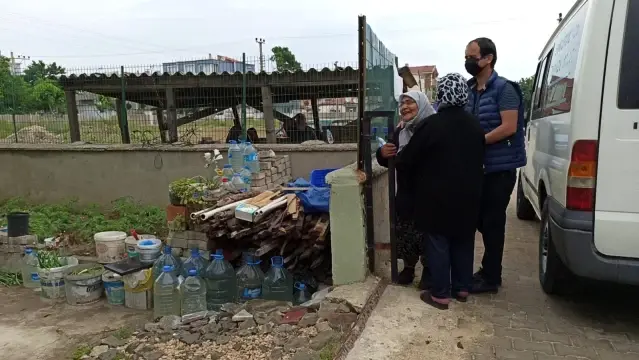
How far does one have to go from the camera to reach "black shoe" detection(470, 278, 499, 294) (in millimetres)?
3818

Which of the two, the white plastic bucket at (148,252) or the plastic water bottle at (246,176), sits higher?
the plastic water bottle at (246,176)

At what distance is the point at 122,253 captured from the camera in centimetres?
629

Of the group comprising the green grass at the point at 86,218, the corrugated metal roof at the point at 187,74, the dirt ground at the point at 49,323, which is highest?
the corrugated metal roof at the point at 187,74

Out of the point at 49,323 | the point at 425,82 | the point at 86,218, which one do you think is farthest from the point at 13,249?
the point at 425,82

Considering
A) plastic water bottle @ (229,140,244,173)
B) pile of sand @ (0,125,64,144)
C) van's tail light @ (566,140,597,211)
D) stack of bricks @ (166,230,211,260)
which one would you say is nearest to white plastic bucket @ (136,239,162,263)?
stack of bricks @ (166,230,211,260)

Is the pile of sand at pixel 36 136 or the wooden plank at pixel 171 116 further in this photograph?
the pile of sand at pixel 36 136

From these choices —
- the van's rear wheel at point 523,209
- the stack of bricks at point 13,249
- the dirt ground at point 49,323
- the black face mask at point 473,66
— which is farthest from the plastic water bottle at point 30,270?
the van's rear wheel at point 523,209

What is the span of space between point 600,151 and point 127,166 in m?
8.17

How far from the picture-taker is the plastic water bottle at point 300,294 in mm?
4785

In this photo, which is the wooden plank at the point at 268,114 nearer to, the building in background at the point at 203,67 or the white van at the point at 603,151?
the building in background at the point at 203,67

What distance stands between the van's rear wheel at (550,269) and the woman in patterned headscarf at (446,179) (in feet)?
1.86

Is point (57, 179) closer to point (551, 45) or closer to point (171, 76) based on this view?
point (171, 76)

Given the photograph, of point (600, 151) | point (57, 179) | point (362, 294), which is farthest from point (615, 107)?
point (57, 179)

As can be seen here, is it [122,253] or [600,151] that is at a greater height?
[600,151]
